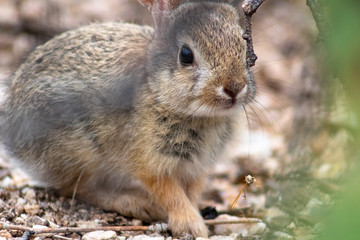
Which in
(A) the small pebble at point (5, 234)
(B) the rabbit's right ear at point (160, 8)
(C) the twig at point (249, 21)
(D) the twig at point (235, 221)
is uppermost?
(B) the rabbit's right ear at point (160, 8)

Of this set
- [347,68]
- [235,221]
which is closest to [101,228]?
[235,221]

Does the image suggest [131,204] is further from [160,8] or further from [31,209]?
[160,8]

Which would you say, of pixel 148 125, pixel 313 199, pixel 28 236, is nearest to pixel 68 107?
pixel 148 125

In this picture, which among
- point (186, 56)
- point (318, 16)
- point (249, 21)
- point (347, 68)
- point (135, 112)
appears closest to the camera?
point (347, 68)

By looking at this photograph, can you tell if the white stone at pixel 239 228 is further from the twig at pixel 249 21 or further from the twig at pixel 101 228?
the twig at pixel 249 21

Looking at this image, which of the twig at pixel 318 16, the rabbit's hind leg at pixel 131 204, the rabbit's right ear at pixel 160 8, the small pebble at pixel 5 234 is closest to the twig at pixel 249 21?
the twig at pixel 318 16

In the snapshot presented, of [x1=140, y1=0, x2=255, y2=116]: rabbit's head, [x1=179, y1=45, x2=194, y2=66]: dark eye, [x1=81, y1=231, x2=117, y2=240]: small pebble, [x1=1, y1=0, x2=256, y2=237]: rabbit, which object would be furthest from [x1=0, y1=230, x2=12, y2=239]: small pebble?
[x1=179, y1=45, x2=194, y2=66]: dark eye

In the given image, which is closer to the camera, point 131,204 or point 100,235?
point 100,235

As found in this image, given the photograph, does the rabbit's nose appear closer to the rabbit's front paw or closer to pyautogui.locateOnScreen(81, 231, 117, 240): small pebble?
the rabbit's front paw
